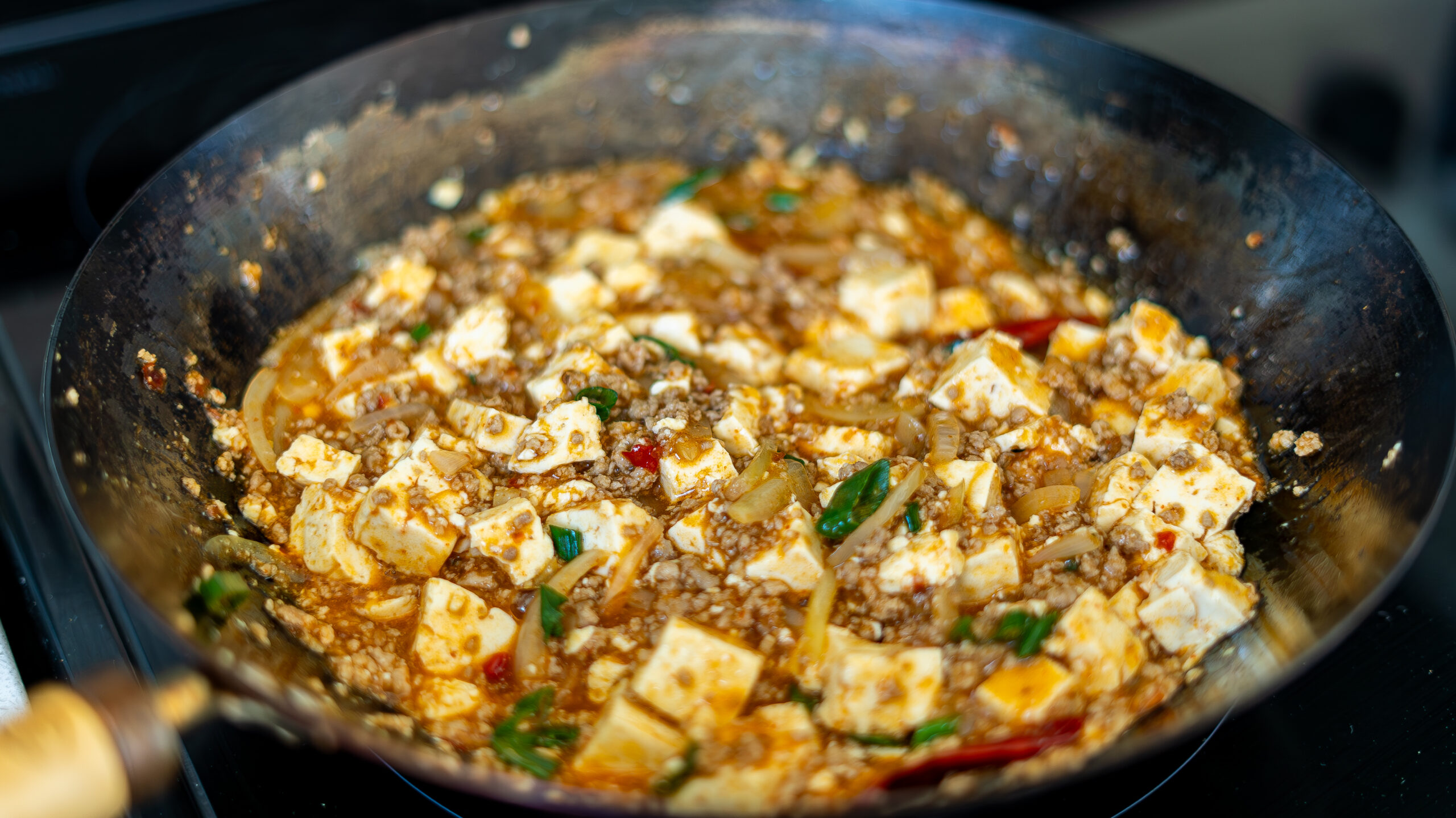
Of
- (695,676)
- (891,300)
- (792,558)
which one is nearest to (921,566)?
(792,558)

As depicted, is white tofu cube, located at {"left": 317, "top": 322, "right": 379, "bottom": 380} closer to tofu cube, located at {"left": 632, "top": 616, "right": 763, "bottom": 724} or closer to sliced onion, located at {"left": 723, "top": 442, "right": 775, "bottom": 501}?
sliced onion, located at {"left": 723, "top": 442, "right": 775, "bottom": 501}

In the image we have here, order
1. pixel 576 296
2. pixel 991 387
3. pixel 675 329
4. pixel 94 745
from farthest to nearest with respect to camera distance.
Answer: pixel 576 296
pixel 675 329
pixel 991 387
pixel 94 745

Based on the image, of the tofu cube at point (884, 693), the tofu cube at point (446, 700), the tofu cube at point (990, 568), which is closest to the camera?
the tofu cube at point (884, 693)

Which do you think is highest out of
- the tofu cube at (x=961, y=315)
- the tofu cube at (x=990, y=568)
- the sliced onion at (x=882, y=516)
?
the tofu cube at (x=961, y=315)

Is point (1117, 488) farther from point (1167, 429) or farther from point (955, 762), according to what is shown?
point (955, 762)

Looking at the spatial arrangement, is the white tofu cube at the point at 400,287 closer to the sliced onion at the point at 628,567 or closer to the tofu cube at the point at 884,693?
the sliced onion at the point at 628,567

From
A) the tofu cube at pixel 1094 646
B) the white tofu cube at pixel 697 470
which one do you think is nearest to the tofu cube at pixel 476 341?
the white tofu cube at pixel 697 470

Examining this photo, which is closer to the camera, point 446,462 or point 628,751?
point 628,751
